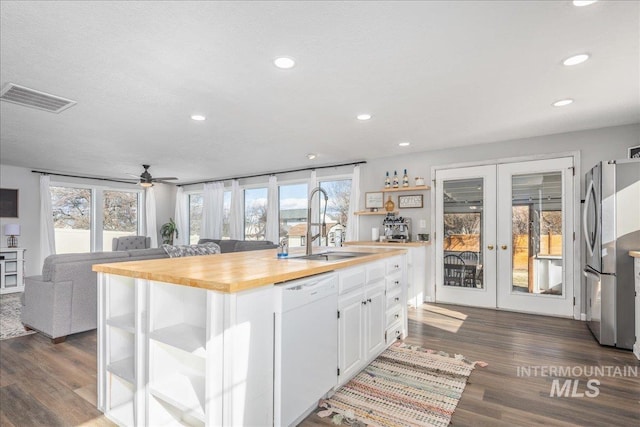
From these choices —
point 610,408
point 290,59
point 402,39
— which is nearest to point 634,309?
point 610,408

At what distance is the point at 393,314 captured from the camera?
10.5 feet

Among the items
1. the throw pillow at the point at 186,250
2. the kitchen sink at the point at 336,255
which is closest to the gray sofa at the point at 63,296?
the throw pillow at the point at 186,250

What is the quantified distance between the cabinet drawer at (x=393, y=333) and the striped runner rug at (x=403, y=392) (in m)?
0.13

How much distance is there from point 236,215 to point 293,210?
1.62 m

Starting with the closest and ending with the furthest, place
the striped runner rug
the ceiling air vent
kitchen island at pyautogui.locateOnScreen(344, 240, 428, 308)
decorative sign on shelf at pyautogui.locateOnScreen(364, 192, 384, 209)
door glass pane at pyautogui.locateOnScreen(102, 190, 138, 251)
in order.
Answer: the striped runner rug → the ceiling air vent → kitchen island at pyautogui.locateOnScreen(344, 240, 428, 308) → decorative sign on shelf at pyautogui.locateOnScreen(364, 192, 384, 209) → door glass pane at pyautogui.locateOnScreen(102, 190, 138, 251)

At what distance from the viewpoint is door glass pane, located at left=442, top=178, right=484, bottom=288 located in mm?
4902

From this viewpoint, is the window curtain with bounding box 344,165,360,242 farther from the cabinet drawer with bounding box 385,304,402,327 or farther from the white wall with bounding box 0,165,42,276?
the white wall with bounding box 0,165,42,276

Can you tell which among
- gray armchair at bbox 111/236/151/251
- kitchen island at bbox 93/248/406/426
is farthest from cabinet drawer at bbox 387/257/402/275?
gray armchair at bbox 111/236/151/251

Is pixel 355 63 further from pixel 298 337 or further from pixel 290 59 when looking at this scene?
pixel 298 337

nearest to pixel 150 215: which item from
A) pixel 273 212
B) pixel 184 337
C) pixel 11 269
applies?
pixel 11 269

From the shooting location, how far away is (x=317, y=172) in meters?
6.69

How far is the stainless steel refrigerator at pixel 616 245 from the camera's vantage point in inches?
124

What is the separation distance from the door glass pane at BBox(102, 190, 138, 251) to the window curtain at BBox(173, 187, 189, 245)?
0.99 metres

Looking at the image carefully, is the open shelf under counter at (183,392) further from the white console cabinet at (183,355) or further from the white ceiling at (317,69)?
the white ceiling at (317,69)
